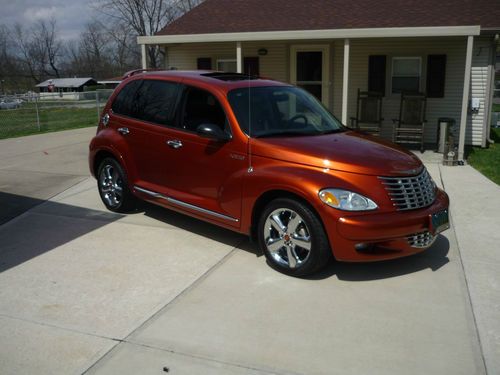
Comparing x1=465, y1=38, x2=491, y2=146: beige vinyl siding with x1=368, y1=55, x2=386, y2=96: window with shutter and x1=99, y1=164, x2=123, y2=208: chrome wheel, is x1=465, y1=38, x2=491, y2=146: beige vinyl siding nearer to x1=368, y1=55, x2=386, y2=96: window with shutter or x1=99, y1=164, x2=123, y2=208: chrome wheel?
x1=368, y1=55, x2=386, y2=96: window with shutter

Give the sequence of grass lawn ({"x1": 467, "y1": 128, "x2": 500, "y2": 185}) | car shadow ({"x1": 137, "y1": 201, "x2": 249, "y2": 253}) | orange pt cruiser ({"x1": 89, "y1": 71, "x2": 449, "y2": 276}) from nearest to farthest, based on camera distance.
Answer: orange pt cruiser ({"x1": 89, "y1": 71, "x2": 449, "y2": 276})
car shadow ({"x1": 137, "y1": 201, "x2": 249, "y2": 253})
grass lawn ({"x1": 467, "y1": 128, "x2": 500, "y2": 185})

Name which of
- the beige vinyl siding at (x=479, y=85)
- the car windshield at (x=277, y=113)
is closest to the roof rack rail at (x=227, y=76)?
the car windshield at (x=277, y=113)

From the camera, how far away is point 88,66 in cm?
7825

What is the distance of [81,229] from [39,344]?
8.75 ft

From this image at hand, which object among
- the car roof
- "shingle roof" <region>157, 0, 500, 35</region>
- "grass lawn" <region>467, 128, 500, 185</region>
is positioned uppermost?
"shingle roof" <region>157, 0, 500, 35</region>

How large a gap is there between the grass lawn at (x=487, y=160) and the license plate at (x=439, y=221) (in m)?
4.53

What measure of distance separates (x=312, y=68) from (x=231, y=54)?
8.04 feet

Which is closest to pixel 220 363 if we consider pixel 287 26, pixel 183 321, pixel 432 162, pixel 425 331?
pixel 183 321

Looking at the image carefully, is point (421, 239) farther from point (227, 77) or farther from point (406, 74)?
point (406, 74)

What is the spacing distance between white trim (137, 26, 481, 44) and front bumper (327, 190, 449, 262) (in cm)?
725

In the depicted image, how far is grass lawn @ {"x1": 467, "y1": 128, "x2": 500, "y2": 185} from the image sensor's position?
31.0 feet

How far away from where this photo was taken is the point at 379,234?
13.9 feet

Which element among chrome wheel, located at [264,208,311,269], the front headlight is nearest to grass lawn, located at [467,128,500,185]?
the front headlight

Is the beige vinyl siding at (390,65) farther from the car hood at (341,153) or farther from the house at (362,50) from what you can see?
the car hood at (341,153)
